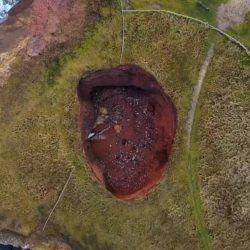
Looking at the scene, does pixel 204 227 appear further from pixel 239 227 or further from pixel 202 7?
pixel 202 7

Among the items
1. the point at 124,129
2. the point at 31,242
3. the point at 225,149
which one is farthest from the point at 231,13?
the point at 31,242

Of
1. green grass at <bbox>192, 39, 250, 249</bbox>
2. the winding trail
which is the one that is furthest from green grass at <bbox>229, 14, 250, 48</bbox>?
the winding trail

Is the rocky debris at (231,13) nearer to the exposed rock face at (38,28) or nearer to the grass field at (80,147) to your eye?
the grass field at (80,147)

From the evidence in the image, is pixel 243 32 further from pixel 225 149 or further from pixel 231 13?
pixel 225 149

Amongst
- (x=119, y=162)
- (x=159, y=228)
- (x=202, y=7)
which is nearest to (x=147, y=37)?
(x=202, y=7)

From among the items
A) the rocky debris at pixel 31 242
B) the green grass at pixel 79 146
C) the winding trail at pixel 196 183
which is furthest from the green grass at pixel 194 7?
the rocky debris at pixel 31 242

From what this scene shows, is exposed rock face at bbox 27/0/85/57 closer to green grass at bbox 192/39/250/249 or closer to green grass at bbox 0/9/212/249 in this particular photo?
green grass at bbox 0/9/212/249
